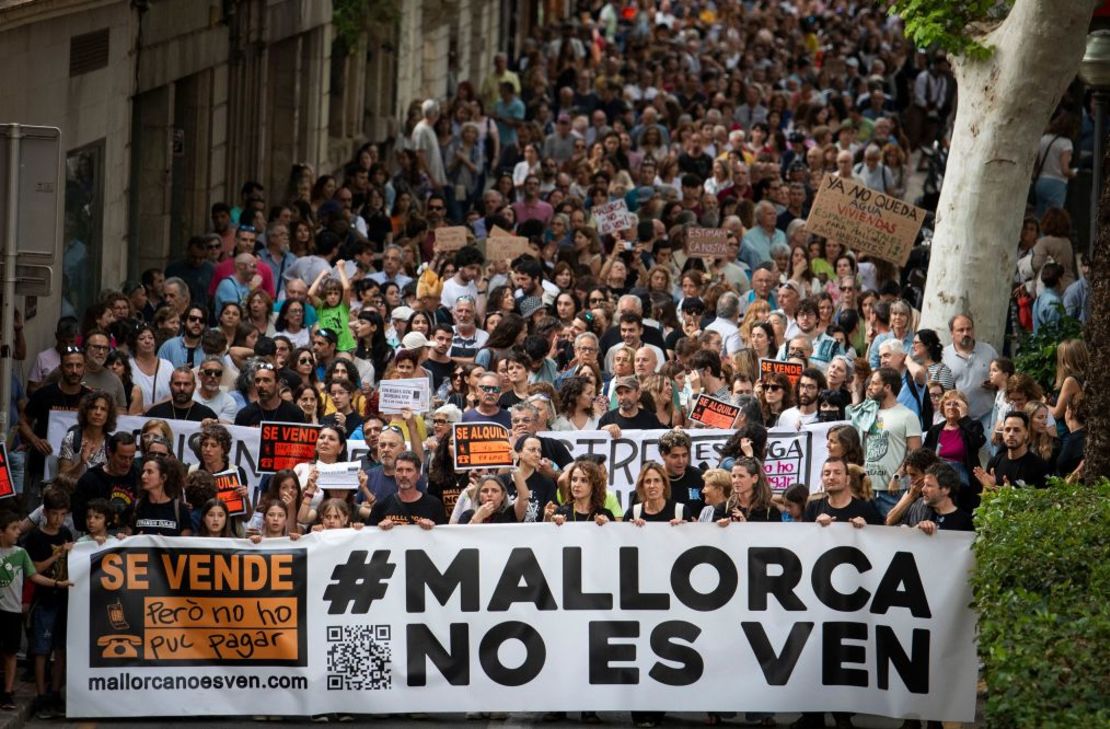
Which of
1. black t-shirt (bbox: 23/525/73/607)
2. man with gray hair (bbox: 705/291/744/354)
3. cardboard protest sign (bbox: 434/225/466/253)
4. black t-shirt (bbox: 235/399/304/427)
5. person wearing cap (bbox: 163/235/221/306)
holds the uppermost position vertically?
cardboard protest sign (bbox: 434/225/466/253)

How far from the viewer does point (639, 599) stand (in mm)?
12797

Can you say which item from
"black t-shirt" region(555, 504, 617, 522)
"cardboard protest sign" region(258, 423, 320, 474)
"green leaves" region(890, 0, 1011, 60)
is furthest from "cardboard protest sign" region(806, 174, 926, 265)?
"black t-shirt" region(555, 504, 617, 522)

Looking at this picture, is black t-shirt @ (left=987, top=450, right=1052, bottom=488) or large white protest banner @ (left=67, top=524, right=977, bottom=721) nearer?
large white protest banner @ (left=67, top=524, right=977, bottom=721)

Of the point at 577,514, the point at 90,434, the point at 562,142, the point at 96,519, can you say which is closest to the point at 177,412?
the point at 90,434

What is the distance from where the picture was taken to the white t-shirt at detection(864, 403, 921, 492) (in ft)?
50.2

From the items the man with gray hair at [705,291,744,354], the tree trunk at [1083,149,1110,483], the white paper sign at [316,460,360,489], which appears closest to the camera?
the tree trunk at [1083,149,1110,483]

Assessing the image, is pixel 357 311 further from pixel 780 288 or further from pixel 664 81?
pixel 664 81

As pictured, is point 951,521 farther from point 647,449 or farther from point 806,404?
point 647,449

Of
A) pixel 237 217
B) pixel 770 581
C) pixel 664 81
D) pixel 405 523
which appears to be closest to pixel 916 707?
pixel 770 581

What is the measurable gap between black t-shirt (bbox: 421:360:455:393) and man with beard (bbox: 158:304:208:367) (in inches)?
65.1

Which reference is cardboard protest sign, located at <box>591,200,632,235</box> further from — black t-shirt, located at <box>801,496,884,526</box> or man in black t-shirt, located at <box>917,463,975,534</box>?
man in black t-shirt, located at <box>917,463,975,534</box>

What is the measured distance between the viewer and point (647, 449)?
616 inches

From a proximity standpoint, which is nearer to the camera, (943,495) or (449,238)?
(943,495)

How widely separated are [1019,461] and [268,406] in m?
4.95
